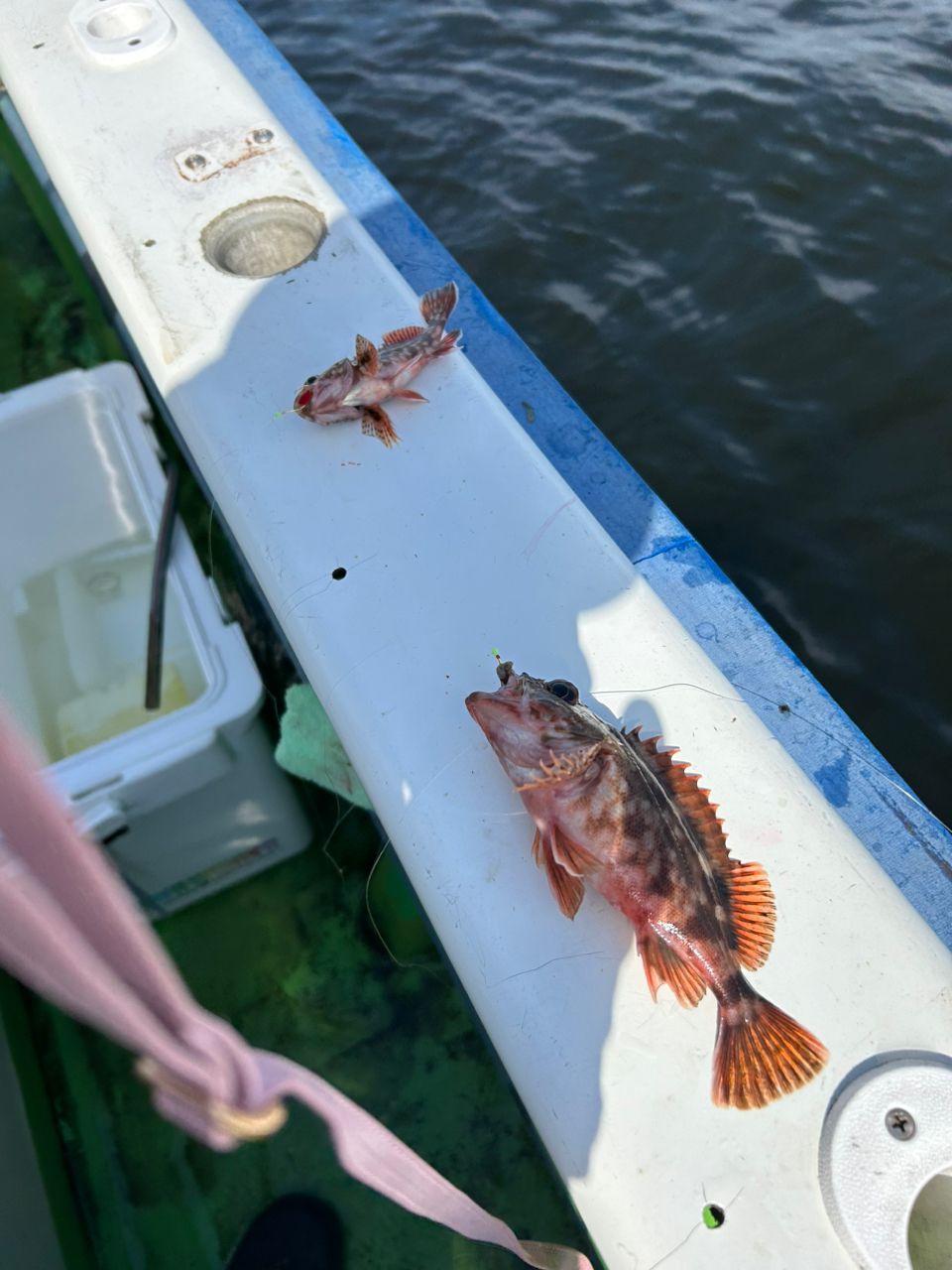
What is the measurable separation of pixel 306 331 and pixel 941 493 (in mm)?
3621

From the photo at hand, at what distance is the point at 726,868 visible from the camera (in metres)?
2.01

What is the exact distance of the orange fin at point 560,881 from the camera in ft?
6.51

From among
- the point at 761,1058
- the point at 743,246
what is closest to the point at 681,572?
the point at 761,1058

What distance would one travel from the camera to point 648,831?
202 cm

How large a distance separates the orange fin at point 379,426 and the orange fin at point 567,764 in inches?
55.2

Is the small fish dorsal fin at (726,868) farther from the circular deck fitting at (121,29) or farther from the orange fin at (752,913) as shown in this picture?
the circular deck fitting at (121,29)

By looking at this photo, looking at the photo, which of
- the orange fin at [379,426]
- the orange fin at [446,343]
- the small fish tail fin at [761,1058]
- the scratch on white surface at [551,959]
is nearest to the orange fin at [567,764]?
the scratch on white surface at [551,959]

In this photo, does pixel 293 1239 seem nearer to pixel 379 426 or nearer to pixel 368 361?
pixel 379 426

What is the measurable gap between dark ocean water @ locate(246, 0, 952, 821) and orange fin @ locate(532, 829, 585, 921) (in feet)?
8.78

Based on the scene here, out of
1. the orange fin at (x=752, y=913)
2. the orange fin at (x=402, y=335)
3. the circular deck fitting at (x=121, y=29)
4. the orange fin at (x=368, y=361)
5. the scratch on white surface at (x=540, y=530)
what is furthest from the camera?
the circular deck fitting at (x=121, y=29)

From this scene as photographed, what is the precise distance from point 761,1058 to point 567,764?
2.45ft

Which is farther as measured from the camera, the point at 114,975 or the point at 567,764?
the point at 567,764

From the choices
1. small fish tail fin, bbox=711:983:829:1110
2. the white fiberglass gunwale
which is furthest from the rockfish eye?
small fish tail fin, bbox=711:983:829:1110

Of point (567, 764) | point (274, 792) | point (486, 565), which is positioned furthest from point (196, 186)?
point (567, 764)
